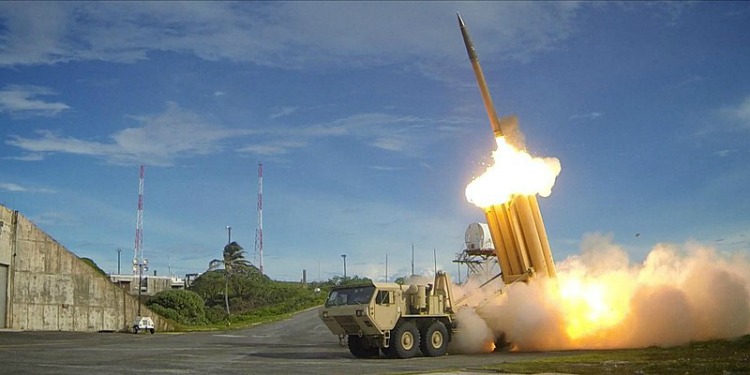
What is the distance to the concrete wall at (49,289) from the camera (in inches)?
1903

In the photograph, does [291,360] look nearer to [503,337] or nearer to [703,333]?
[503,337]

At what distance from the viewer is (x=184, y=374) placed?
18578 millimetres

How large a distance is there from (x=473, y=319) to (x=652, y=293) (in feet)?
23.8

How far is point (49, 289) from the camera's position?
50531 millimetres

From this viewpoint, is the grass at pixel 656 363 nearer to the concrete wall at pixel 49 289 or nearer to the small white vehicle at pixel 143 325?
the small white vehicle at pixel 143 325

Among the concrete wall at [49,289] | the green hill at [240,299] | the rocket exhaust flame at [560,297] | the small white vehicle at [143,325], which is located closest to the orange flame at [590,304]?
the rocket exhaust flame at [560,297]

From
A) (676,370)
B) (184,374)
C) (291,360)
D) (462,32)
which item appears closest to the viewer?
(676,370)

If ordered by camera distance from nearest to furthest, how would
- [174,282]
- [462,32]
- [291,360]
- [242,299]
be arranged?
[291,360] → [462,32] → [242,299] → [174,282]

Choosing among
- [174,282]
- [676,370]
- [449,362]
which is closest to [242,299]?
[174,282]

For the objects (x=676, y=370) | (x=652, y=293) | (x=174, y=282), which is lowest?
(x=676, y=370)

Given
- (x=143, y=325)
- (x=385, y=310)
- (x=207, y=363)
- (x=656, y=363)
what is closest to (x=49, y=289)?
(x=143, y=325)

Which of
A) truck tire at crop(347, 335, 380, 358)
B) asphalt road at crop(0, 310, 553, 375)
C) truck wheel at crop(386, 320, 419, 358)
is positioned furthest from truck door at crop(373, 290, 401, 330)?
truck tire at crop(347, 335, 380, 358)

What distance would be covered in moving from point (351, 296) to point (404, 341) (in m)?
2.49

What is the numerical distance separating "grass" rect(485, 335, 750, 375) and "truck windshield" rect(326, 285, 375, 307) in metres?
6.86
